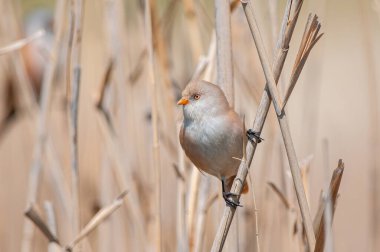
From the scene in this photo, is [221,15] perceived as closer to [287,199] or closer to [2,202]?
[287,199]

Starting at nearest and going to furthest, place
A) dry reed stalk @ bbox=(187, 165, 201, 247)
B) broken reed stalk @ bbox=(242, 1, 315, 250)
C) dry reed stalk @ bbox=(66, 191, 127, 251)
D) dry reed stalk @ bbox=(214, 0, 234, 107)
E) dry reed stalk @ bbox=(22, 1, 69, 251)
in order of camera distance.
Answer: broken reed stalk @ bbox=(242, 1, 315, 250) → dry reed stalk @ bbox=(214, 0, 234, 107) → dry reed stalk @ bbox=(66, 191, 127, 251) → dry reed stalk @ bbox=(187, 165, 201, 247) → dry reed stalk @ bbox=(22, 1, 69, 251)

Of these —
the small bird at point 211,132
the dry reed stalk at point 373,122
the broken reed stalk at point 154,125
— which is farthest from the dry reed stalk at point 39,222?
the dry reed stalk at point 373,122

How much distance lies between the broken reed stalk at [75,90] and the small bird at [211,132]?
0.82 ft

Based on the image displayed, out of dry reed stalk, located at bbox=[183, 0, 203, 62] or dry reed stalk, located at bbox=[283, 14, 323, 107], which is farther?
dry reed stalk, located at bbox=[183, 0, 203, 62]

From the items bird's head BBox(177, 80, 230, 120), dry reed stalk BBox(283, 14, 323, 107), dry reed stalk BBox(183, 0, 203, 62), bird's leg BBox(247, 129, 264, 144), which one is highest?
dry reed stalk BBox(183, 0, 203, 62)

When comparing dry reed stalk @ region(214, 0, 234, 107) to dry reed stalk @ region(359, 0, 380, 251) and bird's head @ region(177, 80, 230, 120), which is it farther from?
dry reed stalk @ region(359, 0, 380, 251)

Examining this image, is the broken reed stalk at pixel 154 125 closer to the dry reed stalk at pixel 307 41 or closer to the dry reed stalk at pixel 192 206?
the dry reed stalk at pixel 192 206

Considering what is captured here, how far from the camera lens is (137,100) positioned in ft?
8.18

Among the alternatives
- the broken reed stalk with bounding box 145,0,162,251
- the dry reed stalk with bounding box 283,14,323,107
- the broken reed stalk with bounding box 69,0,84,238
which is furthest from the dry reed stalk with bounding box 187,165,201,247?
the dry reed stalk with bounding box 283,14,323,107

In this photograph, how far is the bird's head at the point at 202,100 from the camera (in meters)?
1.57

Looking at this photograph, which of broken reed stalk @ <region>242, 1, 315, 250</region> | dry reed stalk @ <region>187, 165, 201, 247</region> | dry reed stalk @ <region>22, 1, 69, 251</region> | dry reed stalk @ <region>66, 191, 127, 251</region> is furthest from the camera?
dry reed stalk @ <region>22, 1, 69, 251</region>

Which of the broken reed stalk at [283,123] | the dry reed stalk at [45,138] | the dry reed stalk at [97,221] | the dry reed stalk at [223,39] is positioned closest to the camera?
the broken reed stalk at [283,123]

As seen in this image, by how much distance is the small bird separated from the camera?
160cm

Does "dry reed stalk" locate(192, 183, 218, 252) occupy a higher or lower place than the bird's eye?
lower
